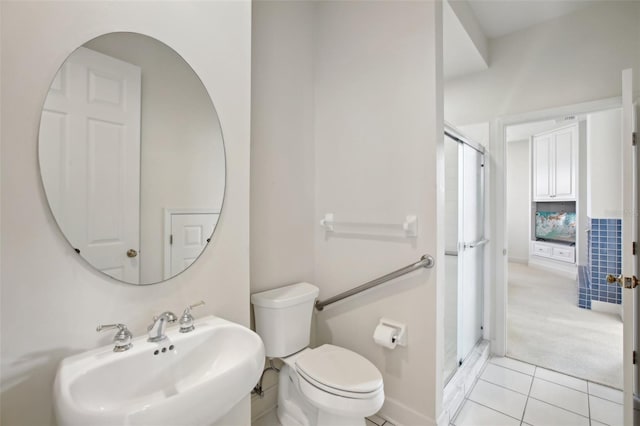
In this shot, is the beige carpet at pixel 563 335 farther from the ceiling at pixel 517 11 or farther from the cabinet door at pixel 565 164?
the ceiling at pixel 517 11

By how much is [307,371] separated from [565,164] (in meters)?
5.66

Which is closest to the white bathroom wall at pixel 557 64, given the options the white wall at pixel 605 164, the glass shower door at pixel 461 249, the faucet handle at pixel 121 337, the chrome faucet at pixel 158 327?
the glass shower door at pixel 461 249

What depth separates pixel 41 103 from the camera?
2.91 feet

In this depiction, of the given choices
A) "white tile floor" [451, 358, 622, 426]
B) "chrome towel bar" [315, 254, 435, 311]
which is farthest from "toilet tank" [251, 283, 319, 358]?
"white tile floor" [451, 358, 622, 426]

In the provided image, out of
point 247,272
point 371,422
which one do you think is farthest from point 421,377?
point 247,272

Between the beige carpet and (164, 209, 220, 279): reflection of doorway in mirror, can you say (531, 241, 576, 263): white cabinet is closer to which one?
the beige carpet

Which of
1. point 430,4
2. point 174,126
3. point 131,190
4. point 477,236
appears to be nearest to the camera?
point 131,190

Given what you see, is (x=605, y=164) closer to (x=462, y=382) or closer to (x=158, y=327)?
(x=462, y=382)

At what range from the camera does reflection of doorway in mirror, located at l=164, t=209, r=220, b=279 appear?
1188 mm

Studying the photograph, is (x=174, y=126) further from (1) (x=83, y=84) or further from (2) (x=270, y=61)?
(2) (x=270, y=61)

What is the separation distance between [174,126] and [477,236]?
2418mm

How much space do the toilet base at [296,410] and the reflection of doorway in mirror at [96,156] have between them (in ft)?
3.53

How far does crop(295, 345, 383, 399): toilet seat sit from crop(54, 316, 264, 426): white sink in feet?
1.60

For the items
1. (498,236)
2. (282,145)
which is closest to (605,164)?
(498,236)
